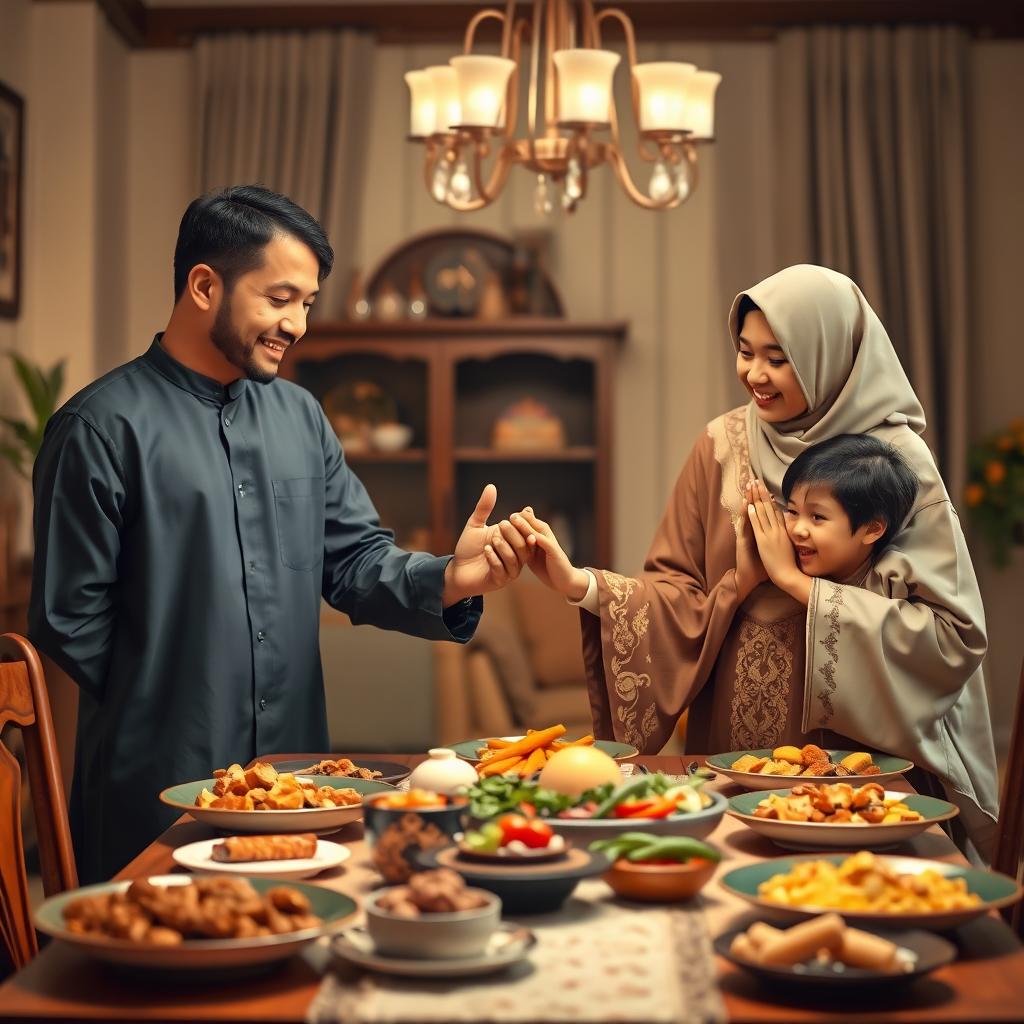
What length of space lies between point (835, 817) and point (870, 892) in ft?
1.04

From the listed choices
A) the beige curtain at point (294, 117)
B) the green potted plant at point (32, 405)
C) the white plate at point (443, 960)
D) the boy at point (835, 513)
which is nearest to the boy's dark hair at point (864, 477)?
the boy at point (835, 513)

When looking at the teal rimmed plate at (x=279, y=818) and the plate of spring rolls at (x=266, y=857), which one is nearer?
the plate of spring rolls at (x=266, y=857)

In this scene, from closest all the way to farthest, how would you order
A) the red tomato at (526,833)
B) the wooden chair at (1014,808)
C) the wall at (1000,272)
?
the red tomato at (526,833), the wooden chair at (1014,808), the wall at (1000,272)

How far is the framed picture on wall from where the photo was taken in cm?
506

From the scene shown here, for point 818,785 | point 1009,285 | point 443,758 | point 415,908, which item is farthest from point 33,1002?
point 1009,285

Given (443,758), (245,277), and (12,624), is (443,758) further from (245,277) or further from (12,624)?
(12,624)

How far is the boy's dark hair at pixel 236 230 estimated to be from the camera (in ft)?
7.45

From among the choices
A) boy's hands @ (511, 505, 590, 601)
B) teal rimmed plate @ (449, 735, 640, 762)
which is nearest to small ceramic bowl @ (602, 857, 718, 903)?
teal rimmed plate @ (449, 735, 640, 762)

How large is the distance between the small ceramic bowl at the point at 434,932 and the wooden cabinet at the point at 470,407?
4462 millimetres

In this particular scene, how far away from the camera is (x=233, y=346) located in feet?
7.44

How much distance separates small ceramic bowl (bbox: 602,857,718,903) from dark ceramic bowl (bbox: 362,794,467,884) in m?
0.17

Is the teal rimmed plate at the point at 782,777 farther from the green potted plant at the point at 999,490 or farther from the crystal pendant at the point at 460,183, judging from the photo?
the green potted plant at the point at 999,490

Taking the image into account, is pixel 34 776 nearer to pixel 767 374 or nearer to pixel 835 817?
pixel 835 817

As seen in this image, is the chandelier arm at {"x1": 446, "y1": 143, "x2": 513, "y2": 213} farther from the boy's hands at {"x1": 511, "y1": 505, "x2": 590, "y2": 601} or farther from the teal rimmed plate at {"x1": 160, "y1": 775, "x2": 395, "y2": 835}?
the teal rimmed plate at {"x1": 160, "y1": 775, "x2": 395, "y2": 835}
